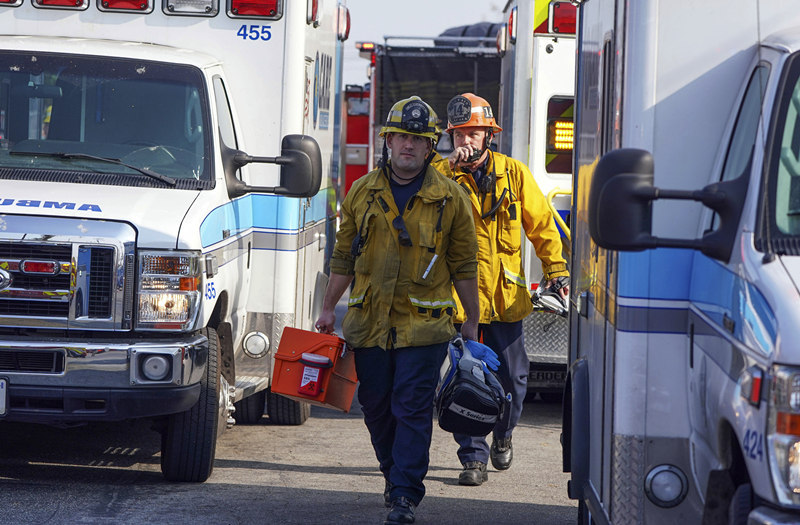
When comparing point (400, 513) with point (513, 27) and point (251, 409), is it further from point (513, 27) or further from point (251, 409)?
point (513, 27)

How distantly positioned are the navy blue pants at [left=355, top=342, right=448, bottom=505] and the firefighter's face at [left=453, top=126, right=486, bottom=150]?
1.46 metres

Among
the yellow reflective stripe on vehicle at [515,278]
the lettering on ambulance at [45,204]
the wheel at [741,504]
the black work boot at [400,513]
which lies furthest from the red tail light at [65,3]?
the wheel at [741,504]

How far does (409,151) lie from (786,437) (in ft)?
10.1

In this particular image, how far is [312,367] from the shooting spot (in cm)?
624

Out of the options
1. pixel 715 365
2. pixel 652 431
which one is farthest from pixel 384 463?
pixel 715 365

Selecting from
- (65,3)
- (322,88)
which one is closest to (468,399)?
(65,3)

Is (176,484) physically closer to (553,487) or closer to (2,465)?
(2,465)

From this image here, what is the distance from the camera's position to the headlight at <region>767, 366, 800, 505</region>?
10.9 ft

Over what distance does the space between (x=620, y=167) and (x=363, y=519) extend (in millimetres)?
→ 3158

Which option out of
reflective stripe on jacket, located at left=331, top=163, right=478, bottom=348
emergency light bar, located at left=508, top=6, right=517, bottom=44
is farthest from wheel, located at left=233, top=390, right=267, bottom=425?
emergency light bar, located at left=508, top=6, right=517, bottom=44

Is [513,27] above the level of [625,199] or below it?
above

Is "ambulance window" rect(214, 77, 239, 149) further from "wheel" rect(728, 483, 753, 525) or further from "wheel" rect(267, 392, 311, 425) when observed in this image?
"wheel" rect(728, 483, 753, 525)

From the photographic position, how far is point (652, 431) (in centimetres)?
435

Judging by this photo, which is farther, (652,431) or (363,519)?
(363,519)
